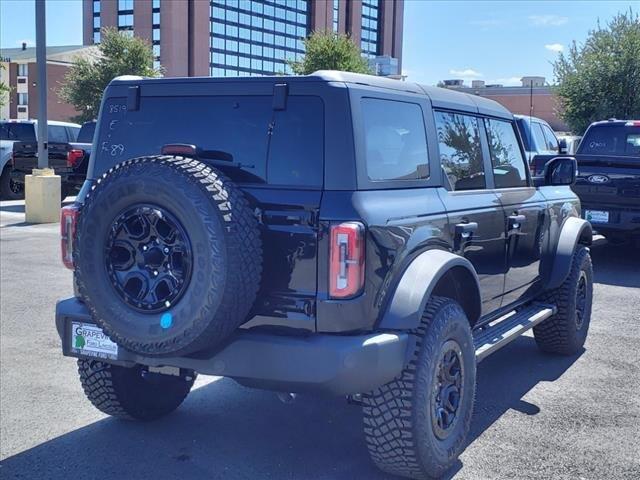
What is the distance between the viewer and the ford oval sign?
978cm

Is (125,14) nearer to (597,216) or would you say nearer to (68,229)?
(597,216)

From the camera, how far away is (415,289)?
3.50m

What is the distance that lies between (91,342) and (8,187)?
16.1m

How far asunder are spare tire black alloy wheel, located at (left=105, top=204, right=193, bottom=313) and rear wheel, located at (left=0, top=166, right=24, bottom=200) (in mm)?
16297

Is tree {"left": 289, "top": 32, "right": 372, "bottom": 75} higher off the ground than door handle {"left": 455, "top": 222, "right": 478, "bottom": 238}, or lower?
higher

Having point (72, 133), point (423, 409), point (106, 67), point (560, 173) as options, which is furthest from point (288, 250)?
point (106, 67)

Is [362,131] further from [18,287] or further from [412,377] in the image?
[18,287]

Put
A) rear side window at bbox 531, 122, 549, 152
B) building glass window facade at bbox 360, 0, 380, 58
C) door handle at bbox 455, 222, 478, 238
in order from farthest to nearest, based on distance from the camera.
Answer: building glass window facade at bbox 360, 0, 380, 58
rear side window at bbox 531, 122, 549, 152
door handle at bbox 455, 222, 478, 238

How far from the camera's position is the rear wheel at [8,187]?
18.2 meters

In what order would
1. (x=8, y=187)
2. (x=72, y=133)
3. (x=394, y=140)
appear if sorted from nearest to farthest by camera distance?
1. (x=394, y=140)
2. (x=8, y=187)
3. (x=72, y=133)

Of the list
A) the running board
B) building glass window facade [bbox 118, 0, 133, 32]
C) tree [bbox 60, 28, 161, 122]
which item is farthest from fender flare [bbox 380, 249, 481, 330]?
building glass window facade [bbox 118, 0, 133, 32]

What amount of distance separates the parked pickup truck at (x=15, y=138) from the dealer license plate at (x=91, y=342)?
15.5 meters

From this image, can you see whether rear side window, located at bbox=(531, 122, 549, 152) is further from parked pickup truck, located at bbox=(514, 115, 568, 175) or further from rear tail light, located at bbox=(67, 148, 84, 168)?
rear tail light, located at bbox=(67, 148, 84, 168)

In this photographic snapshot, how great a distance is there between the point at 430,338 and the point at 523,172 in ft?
7.54
